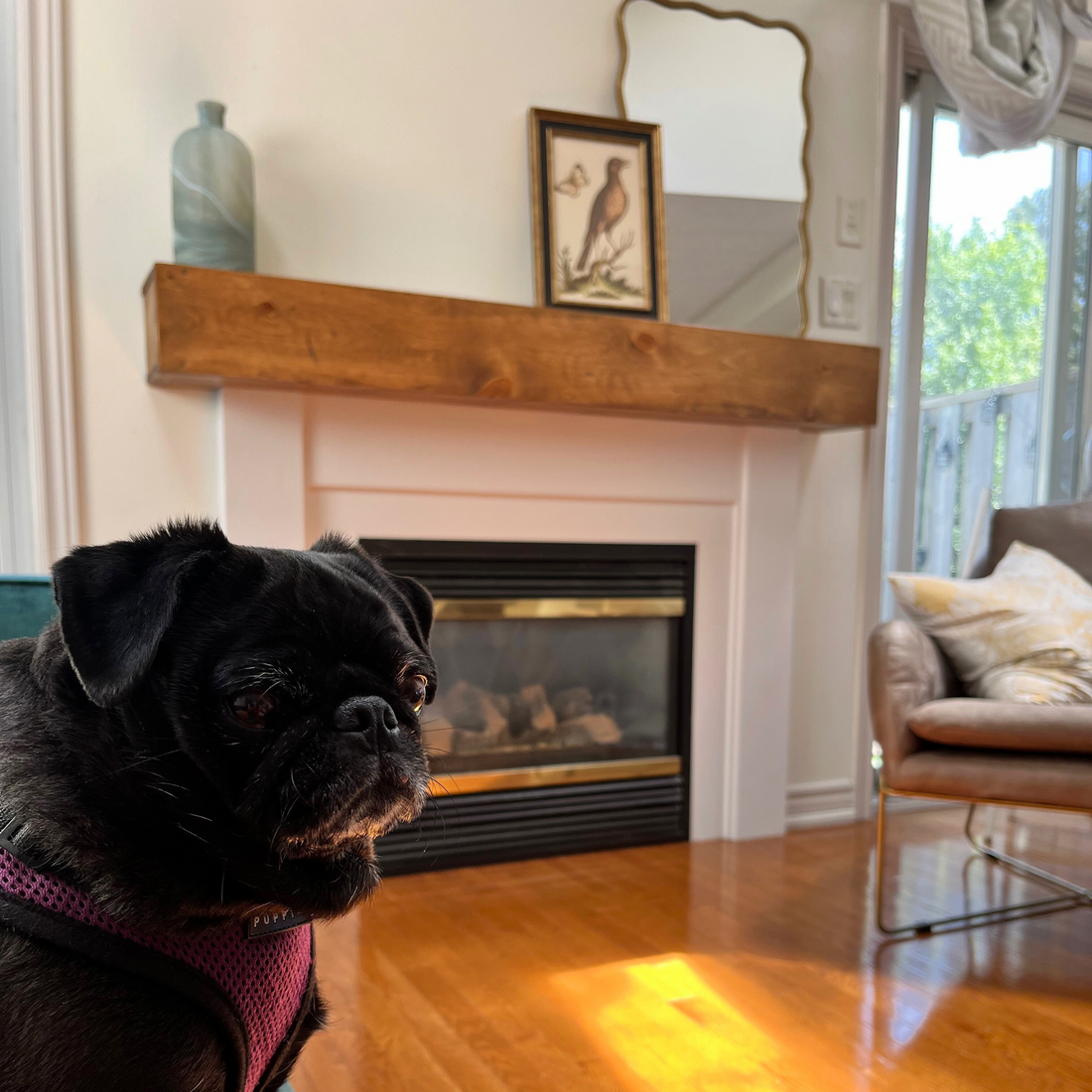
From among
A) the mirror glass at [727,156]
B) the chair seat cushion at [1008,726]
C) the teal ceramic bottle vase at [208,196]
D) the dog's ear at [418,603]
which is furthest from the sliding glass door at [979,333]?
the dog's ear at [418,603]

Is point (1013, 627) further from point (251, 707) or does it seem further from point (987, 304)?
point (251, 707)

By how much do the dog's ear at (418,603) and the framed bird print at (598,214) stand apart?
137cm

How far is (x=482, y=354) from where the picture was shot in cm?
A: 190

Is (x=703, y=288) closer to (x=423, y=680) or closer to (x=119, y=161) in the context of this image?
(x=119, y=161)

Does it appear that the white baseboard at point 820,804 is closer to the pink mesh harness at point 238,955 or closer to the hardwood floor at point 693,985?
the hardwood floor at point 693,985

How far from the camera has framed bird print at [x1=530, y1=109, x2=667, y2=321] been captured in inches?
84.4

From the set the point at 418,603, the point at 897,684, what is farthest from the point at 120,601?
the point at 897,684

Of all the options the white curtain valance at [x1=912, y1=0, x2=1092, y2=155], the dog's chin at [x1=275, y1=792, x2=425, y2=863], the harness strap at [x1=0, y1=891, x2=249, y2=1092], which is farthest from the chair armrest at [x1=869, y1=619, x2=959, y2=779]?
the white curtain valance at [x1=912, y1=0, x2=1092, y2=155]

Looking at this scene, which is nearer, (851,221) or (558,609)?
(558,609)

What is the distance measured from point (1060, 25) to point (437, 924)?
3018 mm

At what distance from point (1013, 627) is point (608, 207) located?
1.36 m

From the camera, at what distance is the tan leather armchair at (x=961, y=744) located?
1618 mm

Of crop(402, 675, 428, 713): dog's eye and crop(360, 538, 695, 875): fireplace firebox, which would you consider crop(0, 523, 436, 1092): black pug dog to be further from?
crop(360, 538, 695, 875): fireplace firebox

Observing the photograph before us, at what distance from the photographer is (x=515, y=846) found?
221 cm
